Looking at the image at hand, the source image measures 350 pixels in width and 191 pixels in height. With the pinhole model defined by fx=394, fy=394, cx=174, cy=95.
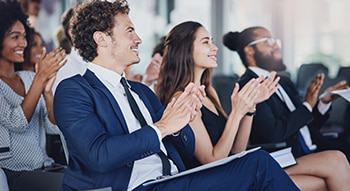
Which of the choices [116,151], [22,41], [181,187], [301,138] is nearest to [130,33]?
[116,151]

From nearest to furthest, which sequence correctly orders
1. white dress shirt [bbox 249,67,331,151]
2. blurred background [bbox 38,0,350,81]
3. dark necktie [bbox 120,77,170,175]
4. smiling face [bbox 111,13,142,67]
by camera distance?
dark necktie [bbox 120,77,170,175]
smiling face [bbox 111,13,142,67]
white dress shirt [bbox 249,67,331,151]
blurred background [bbox 38,0,350,81]

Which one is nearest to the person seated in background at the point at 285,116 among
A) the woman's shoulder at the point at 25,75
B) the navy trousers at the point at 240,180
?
the navy trousers at the point at 240,180

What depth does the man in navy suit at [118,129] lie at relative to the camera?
1435 millimetres

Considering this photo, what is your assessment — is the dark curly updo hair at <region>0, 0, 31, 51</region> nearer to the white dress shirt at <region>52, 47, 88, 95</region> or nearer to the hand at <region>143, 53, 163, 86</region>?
the white dress shirt at <region>52, 47, 88, 95</region>

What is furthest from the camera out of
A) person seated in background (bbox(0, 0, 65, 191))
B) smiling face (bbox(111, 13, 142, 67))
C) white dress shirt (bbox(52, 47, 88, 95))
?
white dress shirt (bbox(52, 47, 88, 95))

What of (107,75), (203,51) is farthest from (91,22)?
(203,51)

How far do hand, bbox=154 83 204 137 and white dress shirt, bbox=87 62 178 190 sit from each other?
0.43 ft

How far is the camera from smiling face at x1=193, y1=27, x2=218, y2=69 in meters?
2.34

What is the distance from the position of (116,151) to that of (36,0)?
14.0 feet

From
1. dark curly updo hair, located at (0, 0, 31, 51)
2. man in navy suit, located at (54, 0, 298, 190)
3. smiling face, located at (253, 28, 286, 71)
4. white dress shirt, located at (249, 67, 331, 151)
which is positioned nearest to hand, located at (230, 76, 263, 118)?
man in navy suit, located at (54, 0, 298, 190)

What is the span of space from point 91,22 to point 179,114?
2.01 feet

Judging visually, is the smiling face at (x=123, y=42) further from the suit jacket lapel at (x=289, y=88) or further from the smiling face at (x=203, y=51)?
the suit jacket lapel at (x=289, y=88)

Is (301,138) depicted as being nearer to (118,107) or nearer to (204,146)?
(204,146)

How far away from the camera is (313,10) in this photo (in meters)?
3.92
